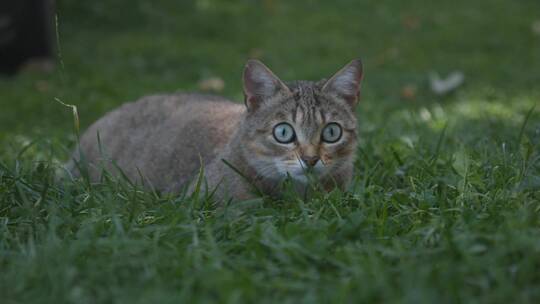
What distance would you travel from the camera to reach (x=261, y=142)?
342 centimetres

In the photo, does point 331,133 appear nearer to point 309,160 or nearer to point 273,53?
point 309,160

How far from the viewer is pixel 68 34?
896 cm

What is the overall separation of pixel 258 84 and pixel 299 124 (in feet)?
1.21

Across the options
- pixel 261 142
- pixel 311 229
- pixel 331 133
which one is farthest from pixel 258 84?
pixel 311 229

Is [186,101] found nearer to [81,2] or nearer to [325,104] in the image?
[325,104]

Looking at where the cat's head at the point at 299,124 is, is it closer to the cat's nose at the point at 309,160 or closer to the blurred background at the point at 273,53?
the cat's nose at the point at 309,160

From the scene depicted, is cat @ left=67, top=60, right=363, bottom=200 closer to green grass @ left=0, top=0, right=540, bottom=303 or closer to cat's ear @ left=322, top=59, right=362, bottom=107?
cat's ear @ left=322, top=59, right=362, bottom=107

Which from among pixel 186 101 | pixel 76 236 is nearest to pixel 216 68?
pixel 186 101

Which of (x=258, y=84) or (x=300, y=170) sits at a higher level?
(x=258, y=84)

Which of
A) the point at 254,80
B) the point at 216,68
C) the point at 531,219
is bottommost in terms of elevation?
the point at 216,68

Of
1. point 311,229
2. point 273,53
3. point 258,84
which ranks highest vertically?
point 258,84

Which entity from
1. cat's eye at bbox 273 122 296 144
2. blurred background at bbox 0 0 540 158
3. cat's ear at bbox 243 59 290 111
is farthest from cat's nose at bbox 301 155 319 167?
blurred background at bbox 0 0 540 158

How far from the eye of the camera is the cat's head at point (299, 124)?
331 cm

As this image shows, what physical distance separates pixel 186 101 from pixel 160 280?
7.59ft
